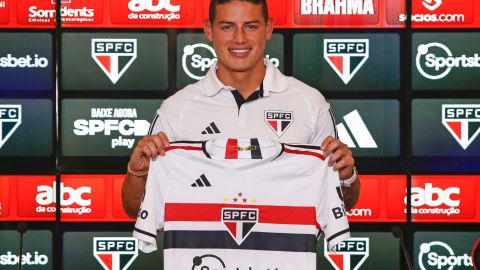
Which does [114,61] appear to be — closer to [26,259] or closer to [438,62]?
[26,259]

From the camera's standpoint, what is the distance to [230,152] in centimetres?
272

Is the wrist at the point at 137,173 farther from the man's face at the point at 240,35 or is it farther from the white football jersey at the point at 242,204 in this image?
the man's face at the point at 240,35

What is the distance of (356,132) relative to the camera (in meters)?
3.89

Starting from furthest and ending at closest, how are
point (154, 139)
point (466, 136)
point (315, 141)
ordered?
point (466, 136) → point (315, 141) → point (154, 139)

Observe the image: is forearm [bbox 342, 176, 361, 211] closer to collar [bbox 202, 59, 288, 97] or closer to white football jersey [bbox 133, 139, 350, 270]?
white football jersey [bbox 133, 139, 350, 270]

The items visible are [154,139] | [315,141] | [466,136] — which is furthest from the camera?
[466,136]

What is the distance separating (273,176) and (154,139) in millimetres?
387

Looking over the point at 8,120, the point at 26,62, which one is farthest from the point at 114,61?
the point at 8,120

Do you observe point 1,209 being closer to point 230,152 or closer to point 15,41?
point 15,41

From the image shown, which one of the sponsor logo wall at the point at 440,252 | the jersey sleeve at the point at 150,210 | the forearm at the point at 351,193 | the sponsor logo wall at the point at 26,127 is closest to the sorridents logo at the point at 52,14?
the sponsor logo wall at the point at 26,127

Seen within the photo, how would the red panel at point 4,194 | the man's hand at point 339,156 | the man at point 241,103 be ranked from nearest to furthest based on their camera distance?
1. the man's hand at point 339,156
2. the man at point 241,103
3. the red panel at point 4,194

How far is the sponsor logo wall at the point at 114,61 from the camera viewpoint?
12.7ft

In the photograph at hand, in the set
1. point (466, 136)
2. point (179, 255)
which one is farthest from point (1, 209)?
point (466, 136)

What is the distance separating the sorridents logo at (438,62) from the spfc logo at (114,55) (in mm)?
1260
